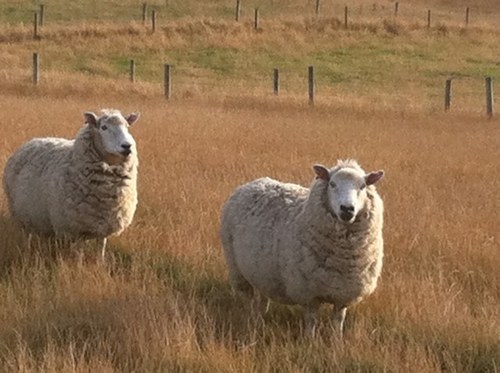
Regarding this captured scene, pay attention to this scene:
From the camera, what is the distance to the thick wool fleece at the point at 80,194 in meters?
7.04

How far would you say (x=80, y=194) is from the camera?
23.4 feet

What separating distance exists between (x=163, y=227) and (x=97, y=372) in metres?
3.40

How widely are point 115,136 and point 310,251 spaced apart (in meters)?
2.32

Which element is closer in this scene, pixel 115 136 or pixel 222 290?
pixel 222 290

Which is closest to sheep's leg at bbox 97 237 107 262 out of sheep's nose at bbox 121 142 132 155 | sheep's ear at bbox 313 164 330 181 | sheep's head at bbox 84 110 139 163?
sheep's head at bbox 84 110 139 163

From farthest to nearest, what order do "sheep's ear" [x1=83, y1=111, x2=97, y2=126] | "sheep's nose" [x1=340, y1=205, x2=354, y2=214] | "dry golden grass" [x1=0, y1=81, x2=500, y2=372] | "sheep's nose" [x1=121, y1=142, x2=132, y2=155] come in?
"sheep's ear" [x1=83, y1=111, x2=97, y2=126] < "sheep's nose" [x1=121, y1=142, x2=132, y2=155] < "sheep's nose" [x1=340, y1=205, x2=354, y2=214] < "dry golden grass" [x1=0, y1=81, x2=500, y2=372]

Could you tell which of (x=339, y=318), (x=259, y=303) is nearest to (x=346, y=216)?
(x=339, y=318)

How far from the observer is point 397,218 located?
320 inches

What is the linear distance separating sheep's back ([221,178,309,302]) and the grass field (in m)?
0.28

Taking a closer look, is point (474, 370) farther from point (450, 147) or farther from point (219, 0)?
point (219, 0)

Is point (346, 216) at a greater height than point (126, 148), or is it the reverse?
point (126, 148)

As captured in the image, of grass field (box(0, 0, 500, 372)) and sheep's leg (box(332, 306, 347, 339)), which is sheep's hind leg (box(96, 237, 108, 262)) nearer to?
grass field (box(0, 0, 500, 372))

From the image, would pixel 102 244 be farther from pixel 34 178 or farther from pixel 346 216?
pixel 346 216

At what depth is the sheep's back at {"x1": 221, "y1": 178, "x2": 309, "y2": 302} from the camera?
18.6ft
